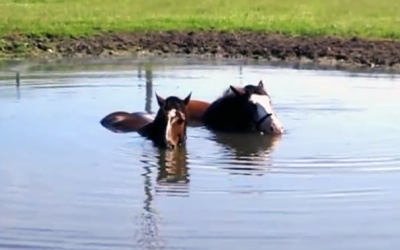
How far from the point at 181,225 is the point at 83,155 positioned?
3.43 metres

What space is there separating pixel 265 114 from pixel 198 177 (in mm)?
3716

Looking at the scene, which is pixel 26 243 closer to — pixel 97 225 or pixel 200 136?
pixel 97 225

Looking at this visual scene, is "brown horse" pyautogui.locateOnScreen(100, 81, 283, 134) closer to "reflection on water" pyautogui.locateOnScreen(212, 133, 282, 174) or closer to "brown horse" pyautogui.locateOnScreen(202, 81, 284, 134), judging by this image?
"brown horse" pyautogui.locateOnScreen(202, 81, 284, 134)

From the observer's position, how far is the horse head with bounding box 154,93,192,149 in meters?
14.3

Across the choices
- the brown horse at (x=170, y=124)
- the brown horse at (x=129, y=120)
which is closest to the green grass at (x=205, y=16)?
the brown horse at (x=129, y=120)

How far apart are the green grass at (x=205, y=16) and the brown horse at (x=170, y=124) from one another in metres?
11.6

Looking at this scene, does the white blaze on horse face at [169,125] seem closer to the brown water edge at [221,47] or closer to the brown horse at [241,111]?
the brown horse at [241,111]

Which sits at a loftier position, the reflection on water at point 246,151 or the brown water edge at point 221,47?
the brown water edge at point 221,47

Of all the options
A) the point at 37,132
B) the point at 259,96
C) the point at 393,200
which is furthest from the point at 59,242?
the point at 259,96

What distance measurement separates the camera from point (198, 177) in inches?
489

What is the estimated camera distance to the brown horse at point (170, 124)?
1429cm

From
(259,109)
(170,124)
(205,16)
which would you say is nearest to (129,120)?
(170,124)

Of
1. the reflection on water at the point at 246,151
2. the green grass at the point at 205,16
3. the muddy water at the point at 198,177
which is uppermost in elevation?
the green grass at the point at 205,16

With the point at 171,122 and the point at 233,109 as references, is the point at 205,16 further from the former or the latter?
the point at 171,122
